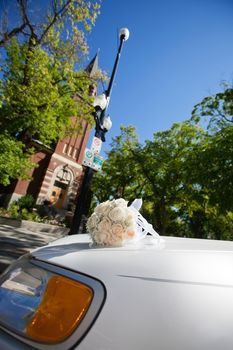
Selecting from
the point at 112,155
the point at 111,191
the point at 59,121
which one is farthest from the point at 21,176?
the point at 111,191

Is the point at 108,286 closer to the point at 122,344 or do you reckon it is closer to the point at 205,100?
the point at 122,344

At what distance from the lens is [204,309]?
0.99 meters

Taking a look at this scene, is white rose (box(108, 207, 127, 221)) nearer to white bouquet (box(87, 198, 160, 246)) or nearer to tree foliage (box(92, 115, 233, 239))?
white bouquet (box(87, 198, 160, 246))

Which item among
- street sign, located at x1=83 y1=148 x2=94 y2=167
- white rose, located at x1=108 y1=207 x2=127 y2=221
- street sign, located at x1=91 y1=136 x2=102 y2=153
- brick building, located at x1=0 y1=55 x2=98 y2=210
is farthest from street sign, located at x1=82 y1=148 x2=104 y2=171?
brick building, located at x1=0 y1=55 x2=98 y2=210

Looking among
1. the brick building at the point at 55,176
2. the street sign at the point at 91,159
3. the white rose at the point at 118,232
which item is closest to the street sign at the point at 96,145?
the street sign at the point at 91,159

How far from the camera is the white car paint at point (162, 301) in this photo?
93cm

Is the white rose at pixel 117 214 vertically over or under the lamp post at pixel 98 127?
under

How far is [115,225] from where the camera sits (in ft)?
5.02

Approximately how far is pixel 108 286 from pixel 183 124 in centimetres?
2525

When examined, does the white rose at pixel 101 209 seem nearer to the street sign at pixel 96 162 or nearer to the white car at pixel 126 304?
the white car at pixel 126 304

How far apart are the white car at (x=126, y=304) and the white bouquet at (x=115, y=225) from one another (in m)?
0.23

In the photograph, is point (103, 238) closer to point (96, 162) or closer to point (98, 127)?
point (96, 162)

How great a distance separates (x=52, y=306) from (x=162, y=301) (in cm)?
43

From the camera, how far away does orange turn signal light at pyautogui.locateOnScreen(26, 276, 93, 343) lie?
100cm
